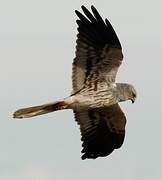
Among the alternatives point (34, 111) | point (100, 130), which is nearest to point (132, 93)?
point (100, 130)

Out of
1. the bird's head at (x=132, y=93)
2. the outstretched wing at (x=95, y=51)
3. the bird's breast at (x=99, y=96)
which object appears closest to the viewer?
the outstretched wing at (x=95, y=51)

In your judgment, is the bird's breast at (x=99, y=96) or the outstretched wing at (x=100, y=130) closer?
the bird's breast at (x=99, y=96)

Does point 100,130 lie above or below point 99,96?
below

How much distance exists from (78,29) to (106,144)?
3.13 meters

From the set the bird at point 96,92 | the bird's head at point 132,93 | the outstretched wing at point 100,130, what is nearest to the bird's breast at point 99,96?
the bird at point 96,92

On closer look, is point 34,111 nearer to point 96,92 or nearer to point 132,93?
point 96,92

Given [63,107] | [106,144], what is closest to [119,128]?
[106,144]

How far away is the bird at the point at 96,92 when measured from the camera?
20.3 meters

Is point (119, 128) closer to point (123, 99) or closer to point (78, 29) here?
point (123, 99)

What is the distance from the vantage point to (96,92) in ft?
69.0

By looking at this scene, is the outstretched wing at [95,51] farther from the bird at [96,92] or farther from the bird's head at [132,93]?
the bird's head at [132,93]

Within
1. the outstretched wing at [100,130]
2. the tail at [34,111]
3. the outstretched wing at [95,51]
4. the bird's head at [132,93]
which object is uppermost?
the outstretched wing at [95,51]

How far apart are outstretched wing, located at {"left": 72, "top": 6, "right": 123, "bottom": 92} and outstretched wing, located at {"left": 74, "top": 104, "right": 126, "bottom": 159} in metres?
1.25

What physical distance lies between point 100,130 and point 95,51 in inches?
99.6
